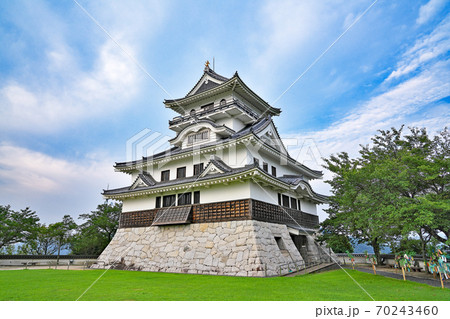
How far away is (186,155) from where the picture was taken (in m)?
20.1

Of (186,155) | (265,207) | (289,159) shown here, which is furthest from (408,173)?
(186,155)

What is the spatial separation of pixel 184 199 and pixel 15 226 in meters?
22.1

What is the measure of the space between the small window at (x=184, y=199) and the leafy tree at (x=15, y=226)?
20937 mm

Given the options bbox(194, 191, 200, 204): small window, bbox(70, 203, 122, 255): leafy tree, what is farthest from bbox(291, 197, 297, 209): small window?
bbox(70, 203, 122, 255): leafy tree

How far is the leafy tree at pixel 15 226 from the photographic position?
27.1 m

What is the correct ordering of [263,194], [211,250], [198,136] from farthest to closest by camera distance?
[198,136]
[263,194]
[211,250]

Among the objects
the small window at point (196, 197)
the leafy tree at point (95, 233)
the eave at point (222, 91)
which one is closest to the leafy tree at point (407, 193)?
the small window at point (196, 197)

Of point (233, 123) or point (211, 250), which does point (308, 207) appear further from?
point (211, 250)

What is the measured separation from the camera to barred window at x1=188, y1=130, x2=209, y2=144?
20734mm

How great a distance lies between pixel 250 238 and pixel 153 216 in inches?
340

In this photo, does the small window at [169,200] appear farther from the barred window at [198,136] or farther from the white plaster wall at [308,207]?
the white plaster wall at [308,207]

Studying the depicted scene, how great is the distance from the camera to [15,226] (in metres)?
27.8

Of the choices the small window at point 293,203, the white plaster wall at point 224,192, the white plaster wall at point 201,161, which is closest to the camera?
the white plaster wall at point 224,192

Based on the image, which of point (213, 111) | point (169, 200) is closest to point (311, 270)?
point (169, 200)
